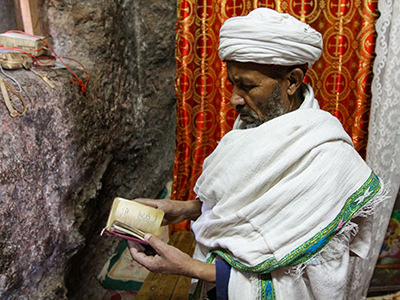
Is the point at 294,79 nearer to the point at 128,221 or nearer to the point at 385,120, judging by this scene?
the point at 128,221

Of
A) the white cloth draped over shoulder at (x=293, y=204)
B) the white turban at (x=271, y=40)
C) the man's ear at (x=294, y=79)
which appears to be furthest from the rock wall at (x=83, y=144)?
the man's ear at (x=294, y=79)

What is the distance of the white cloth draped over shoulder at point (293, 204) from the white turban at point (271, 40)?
0.61ft

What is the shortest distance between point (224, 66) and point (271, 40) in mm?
1302

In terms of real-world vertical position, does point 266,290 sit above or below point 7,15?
below

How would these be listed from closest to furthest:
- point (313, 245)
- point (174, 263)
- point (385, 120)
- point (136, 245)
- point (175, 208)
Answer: point (313, 245), point (174, 263), point (136, 245), point (175, 208), point (385, 120)

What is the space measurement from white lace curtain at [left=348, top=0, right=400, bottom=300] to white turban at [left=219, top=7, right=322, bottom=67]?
988 millimetres

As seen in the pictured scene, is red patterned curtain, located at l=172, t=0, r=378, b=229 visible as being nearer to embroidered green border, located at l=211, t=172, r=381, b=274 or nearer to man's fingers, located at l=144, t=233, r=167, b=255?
embroidered green border, located at l=211, t=172, r=381, b=274

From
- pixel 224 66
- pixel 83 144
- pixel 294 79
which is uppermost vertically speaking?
pixel 294 79

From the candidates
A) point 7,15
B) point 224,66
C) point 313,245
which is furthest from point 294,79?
point 7,15

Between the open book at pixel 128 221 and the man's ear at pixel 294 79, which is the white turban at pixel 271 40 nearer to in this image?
the man's ear at pixel 294 79

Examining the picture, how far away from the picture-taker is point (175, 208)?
57.0 inches

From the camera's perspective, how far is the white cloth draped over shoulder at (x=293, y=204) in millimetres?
1029

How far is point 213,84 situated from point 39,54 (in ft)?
3.97

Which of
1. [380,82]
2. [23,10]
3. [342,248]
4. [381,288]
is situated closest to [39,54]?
[23,10]
